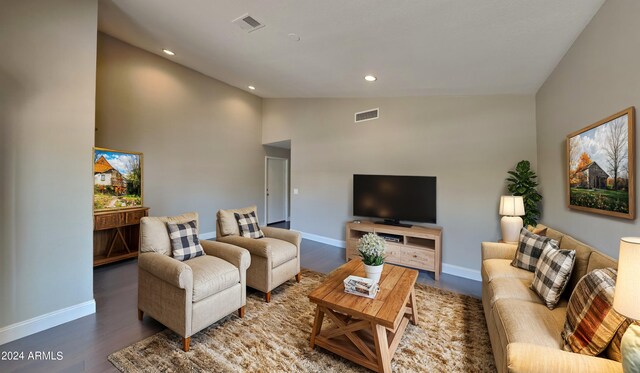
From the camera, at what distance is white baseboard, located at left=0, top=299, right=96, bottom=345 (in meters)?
2.02

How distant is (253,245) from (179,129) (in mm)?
3358

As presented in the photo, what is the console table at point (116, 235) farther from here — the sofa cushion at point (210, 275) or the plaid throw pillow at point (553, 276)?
the plaid throw pillow at point (553, 276)

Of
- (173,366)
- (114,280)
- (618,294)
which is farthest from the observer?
(114,280)

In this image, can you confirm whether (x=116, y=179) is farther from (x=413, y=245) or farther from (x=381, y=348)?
(x=413, y=245)

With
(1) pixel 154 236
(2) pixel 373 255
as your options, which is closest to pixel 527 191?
(2) pixel 373 255

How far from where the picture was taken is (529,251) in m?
2.31

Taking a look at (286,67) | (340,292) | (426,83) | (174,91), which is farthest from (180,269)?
(174,91)

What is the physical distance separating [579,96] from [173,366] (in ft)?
13.0

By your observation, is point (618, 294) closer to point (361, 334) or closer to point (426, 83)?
point (361, 334)

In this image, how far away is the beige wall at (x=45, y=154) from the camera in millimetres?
2043

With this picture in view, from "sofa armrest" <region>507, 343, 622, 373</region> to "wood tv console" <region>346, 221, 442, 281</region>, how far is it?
7.74 feet

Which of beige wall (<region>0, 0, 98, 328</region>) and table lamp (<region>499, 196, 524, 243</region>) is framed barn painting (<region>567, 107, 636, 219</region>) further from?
beige wall (<region>0, 0, 98, 328</region>)

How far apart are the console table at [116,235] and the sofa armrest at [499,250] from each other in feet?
16.0

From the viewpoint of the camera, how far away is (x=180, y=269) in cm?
191
